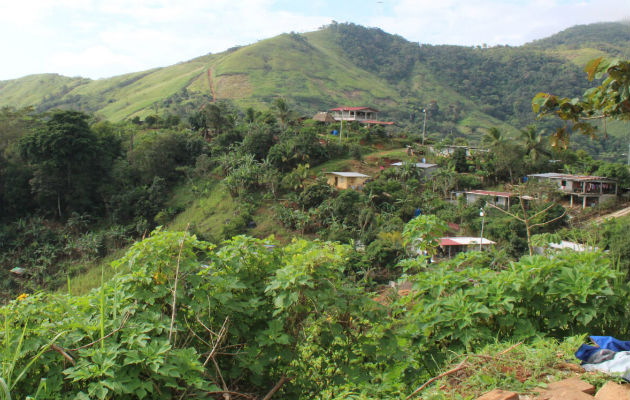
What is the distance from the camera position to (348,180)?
2420cm

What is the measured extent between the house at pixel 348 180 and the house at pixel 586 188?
11.1 m

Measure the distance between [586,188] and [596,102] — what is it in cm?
2456

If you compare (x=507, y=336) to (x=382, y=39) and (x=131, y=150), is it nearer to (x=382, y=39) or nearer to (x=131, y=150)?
(x=131, y=150)

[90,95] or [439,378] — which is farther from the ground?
[90,95]

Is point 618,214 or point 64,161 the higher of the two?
point 64,161

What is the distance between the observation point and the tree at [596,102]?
112 inches

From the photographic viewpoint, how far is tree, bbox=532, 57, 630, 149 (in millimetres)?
2838

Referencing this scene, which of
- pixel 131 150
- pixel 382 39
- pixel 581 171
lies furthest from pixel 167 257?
pixel 382 39

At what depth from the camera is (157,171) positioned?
25.9m

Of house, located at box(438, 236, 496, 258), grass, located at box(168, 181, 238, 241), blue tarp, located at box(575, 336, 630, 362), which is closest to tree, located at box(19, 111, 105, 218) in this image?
grass, located at box(168, 181, 238, 241)

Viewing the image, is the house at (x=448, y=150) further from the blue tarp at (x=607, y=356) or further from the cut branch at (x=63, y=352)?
the cut branch at (x=63, y=352)

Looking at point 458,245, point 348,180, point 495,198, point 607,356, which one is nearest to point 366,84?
point 348,180

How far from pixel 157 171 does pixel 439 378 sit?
84.8 feet

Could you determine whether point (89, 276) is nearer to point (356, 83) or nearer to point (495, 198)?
point (495, 198)
